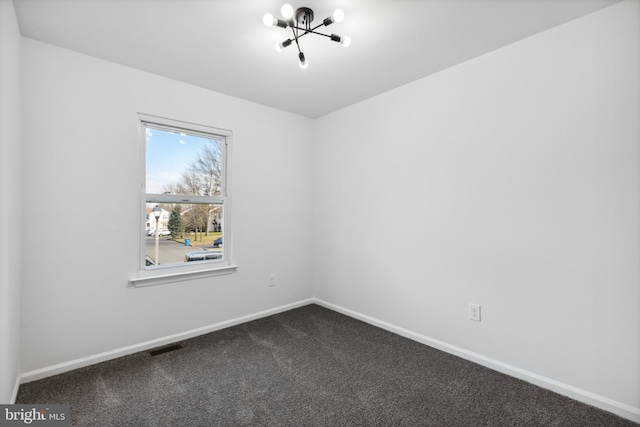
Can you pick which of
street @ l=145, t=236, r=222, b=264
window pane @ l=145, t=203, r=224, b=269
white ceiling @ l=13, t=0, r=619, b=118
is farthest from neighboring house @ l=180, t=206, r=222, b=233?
white ceiling @ l=13, t=0, r=619, b=118

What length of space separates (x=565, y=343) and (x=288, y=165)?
308 centimetres

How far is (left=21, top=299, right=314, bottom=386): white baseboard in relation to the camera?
2.21 metres

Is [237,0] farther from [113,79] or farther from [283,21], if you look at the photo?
[113,79]

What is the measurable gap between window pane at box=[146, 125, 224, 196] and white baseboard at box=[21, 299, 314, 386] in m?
1.37

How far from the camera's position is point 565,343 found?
6.64ft

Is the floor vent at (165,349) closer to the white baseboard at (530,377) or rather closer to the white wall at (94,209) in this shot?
the white wall at (94,209)

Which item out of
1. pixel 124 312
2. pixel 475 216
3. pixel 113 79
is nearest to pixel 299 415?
pixel 124 312

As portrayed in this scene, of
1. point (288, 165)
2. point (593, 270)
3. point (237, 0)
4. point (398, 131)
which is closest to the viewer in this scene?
point (237, 0)

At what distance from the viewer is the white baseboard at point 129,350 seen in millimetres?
2205

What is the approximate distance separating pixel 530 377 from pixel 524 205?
123cm

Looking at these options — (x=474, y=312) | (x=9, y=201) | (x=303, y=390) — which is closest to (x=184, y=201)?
(x=9, y=201)

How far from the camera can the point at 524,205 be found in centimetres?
220

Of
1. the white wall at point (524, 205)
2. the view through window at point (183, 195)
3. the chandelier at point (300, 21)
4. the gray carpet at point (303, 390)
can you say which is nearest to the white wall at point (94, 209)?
the view through window at point (183, 195)

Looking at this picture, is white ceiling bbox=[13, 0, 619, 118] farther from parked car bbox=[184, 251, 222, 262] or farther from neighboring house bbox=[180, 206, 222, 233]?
parked car bbox=[184, 251, 222, 262]
